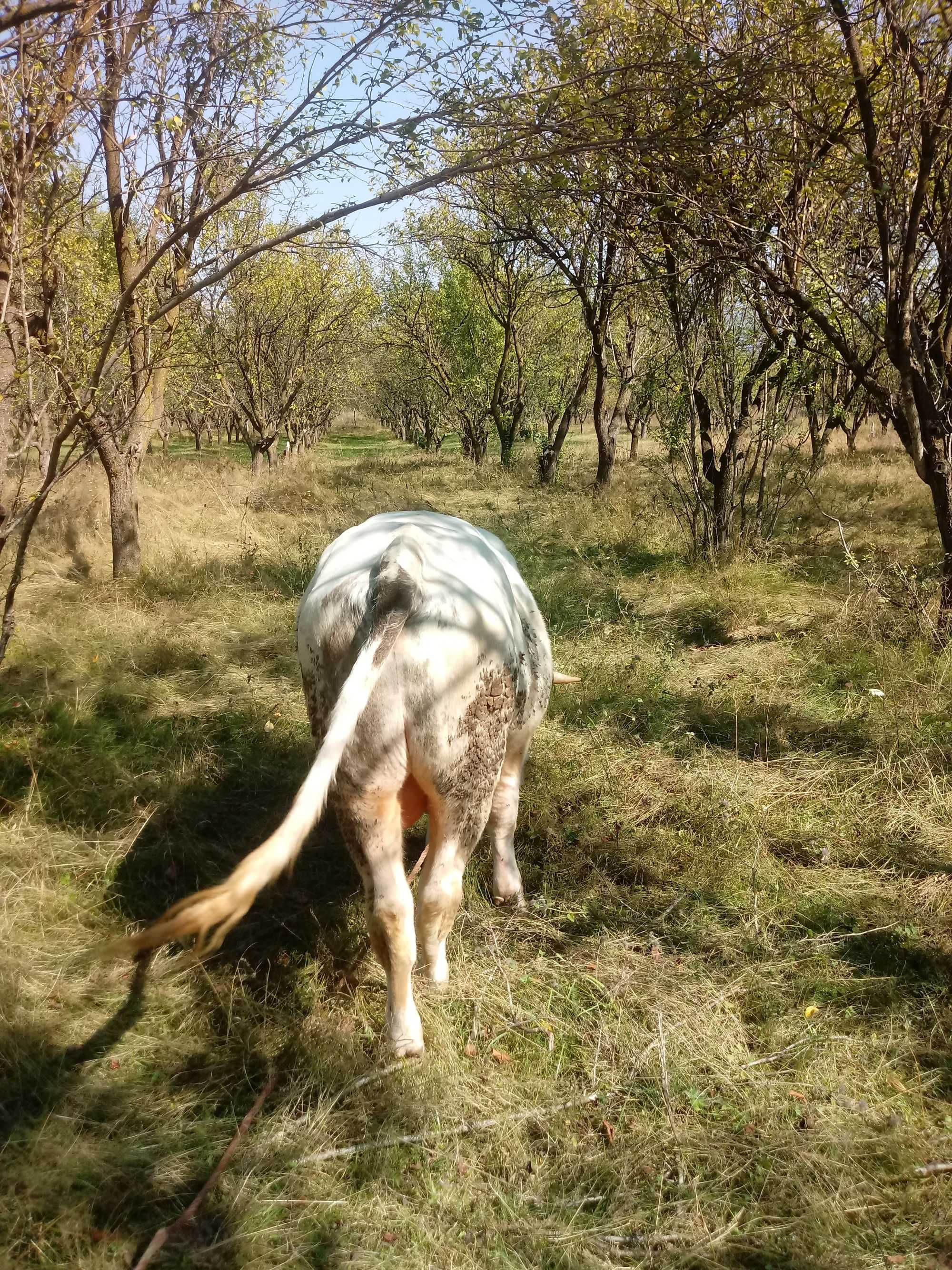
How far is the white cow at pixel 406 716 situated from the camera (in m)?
2.39

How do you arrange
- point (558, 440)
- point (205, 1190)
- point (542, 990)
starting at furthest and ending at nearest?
point (558, 440) → point (542, 990) → point (205, 1190)

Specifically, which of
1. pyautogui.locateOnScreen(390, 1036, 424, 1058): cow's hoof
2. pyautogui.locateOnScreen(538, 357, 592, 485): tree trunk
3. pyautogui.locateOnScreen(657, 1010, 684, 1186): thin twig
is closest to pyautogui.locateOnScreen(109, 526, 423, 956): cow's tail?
pyautogui.locateOnScreen(390, 1036, 424, 1058): cow's hoof

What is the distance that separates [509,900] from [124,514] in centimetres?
632

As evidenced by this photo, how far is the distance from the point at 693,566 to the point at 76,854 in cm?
701

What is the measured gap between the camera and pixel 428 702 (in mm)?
2439

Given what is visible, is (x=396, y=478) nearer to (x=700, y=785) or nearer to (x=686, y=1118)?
(x=700, y=785)

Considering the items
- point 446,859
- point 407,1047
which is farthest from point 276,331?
point 407,1047

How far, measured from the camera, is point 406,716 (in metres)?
2.42

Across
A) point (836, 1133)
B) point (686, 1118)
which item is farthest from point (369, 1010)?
point (836, 1133)

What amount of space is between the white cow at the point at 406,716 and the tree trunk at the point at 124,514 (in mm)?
5796

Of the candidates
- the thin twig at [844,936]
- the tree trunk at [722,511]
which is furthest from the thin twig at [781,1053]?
the tree trunk at [722,511]

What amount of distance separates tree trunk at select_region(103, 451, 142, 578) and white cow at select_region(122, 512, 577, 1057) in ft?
19.0

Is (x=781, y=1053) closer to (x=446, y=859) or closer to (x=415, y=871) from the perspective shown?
(x=446, y=859)

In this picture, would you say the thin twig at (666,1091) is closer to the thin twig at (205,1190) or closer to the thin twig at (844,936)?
the thin twig at (844,936)
